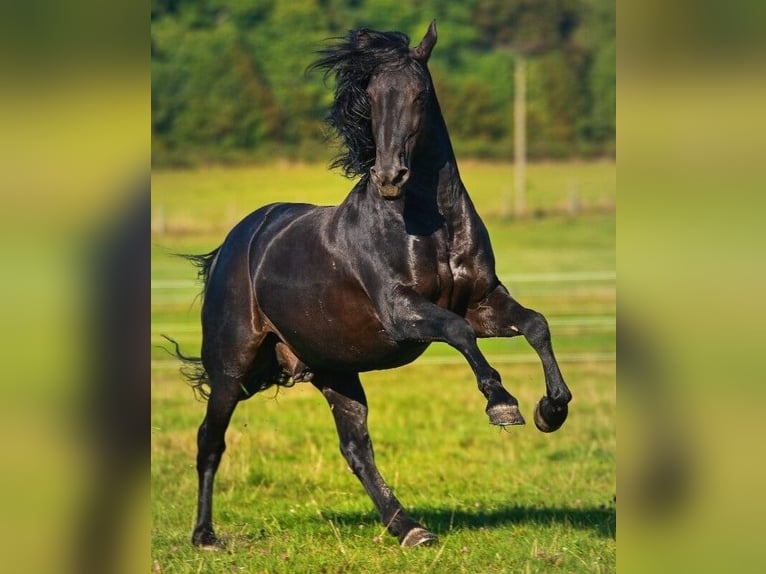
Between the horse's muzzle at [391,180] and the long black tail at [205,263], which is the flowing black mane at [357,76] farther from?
the long black tail at [205,263]

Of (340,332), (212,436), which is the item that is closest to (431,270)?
(340,332)

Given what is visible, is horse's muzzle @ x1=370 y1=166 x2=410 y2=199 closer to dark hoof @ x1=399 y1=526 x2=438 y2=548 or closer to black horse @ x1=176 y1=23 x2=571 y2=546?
black horse @ x1=176 y1=23 x2=571 y2=546

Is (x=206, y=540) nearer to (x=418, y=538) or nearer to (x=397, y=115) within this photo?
(x=418, y=538)

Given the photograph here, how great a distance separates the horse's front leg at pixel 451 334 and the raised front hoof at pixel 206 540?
1744mm

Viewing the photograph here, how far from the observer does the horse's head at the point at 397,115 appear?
5.19 meters

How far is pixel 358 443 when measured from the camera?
6.97m

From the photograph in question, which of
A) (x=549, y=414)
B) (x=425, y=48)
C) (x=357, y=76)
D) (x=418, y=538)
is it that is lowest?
(x=418, y=538)

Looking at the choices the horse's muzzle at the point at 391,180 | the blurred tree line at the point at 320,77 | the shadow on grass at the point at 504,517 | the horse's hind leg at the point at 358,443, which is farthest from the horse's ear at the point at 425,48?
the blurred tree line at the point at 320,77

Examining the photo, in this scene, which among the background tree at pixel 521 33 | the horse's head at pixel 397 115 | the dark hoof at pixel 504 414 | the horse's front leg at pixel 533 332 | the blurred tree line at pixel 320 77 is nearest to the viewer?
the dark hoof at pixel 504 414

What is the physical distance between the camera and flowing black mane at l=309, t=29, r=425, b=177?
575 centimetres

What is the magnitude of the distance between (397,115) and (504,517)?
2.80m
